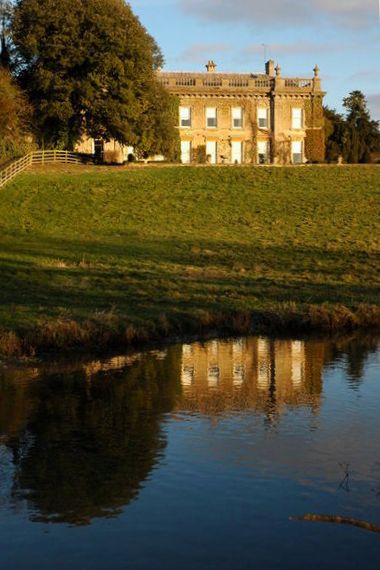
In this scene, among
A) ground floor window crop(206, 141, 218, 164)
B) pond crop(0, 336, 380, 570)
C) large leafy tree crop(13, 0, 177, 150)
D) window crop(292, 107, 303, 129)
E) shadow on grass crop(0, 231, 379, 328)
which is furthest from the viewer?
window crop(292, 107, 303, 129)

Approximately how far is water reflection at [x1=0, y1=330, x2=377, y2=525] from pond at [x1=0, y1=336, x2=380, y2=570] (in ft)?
0.13

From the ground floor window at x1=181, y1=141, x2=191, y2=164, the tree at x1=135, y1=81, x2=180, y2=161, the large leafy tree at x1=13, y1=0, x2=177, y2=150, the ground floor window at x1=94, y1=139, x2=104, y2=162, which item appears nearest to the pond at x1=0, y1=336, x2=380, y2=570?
the large leafy tree at x1=13, y1=0, x2=177, y2=150

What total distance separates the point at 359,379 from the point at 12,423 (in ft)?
24.6

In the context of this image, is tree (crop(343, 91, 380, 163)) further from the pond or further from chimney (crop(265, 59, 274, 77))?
the pond

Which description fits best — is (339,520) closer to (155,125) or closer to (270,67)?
(155,125)

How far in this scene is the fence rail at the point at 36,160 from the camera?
181 feet

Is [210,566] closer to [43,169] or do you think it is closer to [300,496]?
[300,496]

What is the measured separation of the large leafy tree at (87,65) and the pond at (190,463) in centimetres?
4090

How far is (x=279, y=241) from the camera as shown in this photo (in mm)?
41125

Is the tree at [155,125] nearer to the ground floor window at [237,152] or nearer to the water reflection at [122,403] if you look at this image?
the ground floor window at [237,152]

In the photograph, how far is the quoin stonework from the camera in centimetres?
7700

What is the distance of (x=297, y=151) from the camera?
256ft

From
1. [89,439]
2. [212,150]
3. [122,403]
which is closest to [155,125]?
[212,150]

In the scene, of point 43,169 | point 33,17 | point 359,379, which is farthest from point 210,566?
point 33,17
